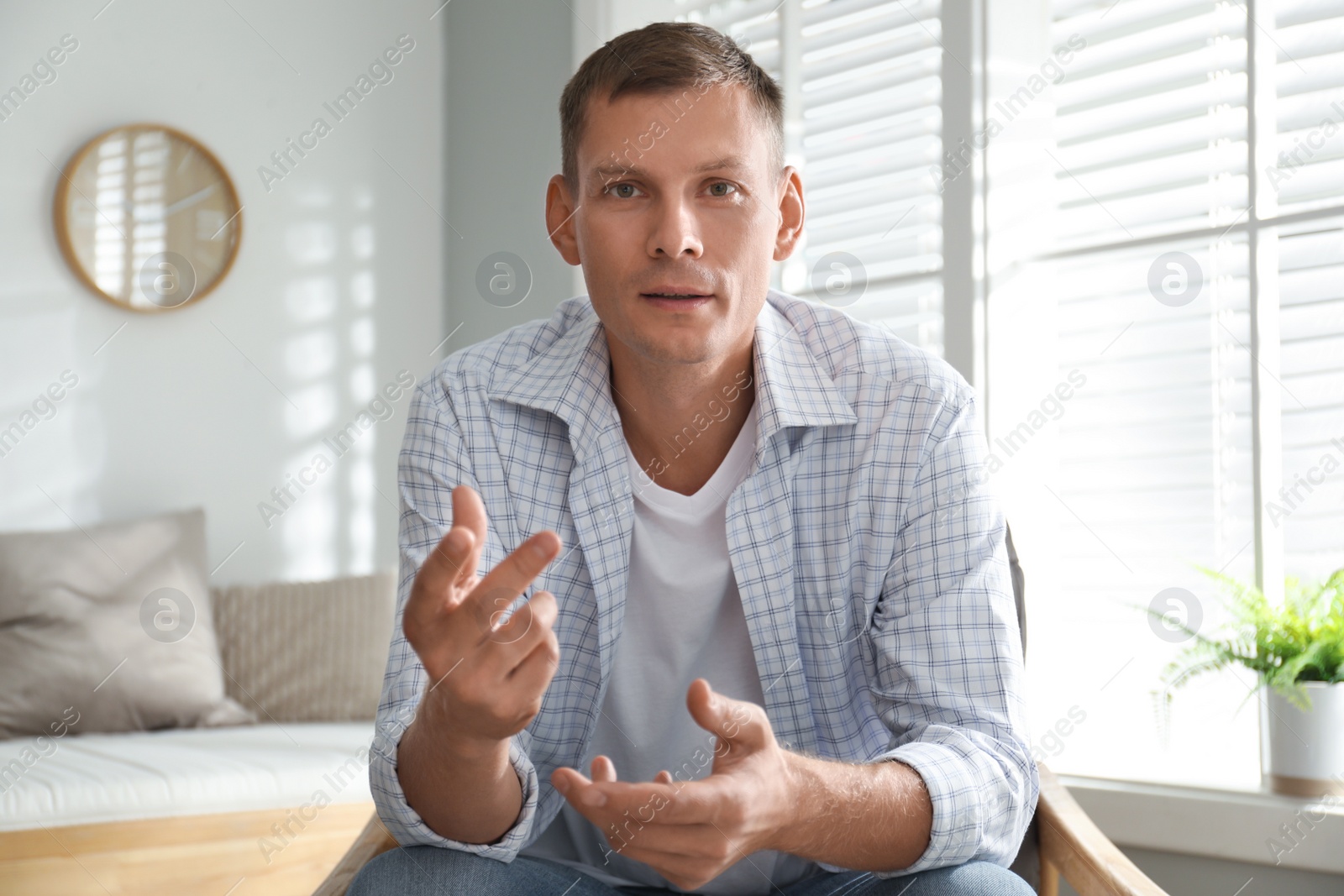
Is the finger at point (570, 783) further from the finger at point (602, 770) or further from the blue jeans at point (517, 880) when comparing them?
the blue jeans at point (517, 880)

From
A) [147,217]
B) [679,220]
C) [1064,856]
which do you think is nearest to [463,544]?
[679,220]

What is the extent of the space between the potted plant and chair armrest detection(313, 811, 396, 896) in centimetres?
119

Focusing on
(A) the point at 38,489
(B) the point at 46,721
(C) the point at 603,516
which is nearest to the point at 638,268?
(C) the point at 603,516

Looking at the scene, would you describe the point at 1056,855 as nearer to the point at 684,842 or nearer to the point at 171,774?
the point at 684,842

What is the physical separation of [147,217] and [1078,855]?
2.75 meters

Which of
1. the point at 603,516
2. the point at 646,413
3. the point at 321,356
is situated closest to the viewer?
the point at 603,516

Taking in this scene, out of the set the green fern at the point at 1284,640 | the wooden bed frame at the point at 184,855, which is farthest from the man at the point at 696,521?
the wooden bed frame at the point at 184,855

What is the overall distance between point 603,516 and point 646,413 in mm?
158

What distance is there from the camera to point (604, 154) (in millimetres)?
1150

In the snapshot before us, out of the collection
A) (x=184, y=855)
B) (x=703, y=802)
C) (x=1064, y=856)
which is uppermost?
(x=703, y=802)

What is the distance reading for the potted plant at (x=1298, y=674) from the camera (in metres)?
1.48

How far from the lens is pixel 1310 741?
1489mm

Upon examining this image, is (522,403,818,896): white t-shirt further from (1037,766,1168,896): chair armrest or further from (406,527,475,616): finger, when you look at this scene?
(406,527,475,616): finger

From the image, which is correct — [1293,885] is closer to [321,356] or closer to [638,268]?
[638,268]
